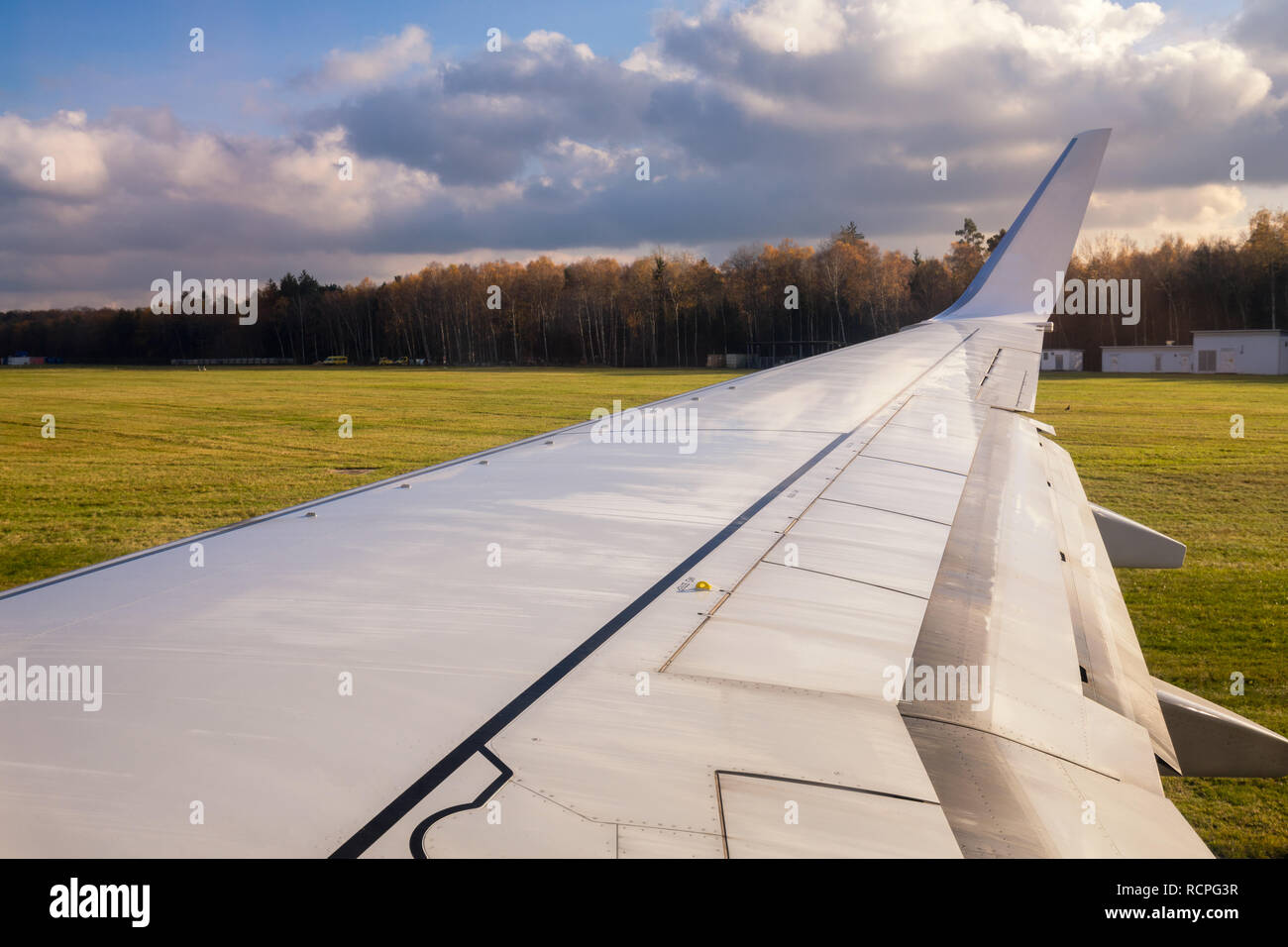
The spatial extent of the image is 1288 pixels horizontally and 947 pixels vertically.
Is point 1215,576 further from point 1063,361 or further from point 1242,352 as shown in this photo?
point 1063,361

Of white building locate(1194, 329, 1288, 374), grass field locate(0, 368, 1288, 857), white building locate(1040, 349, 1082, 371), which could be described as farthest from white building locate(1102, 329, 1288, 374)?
grass field locate(0, 368, 1288, 857)

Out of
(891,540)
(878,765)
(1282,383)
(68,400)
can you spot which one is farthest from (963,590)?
(1282,383)

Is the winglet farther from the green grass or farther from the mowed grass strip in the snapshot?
the mowed grass strip

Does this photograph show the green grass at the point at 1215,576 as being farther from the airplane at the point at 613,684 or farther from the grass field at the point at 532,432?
the airplane at the point at 613,684

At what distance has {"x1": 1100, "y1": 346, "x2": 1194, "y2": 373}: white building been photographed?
50.9 metres

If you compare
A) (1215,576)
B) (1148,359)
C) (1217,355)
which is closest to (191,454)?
(1215,576)

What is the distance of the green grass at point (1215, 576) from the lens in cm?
365

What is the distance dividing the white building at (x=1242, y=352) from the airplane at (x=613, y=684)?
56153 millimetres

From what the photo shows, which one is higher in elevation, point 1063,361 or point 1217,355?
point 1063,361

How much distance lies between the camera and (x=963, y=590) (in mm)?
2238

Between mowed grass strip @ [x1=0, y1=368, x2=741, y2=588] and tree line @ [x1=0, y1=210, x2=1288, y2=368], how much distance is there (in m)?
39.1

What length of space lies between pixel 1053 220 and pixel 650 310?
260ft

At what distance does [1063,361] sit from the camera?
2285 inches
